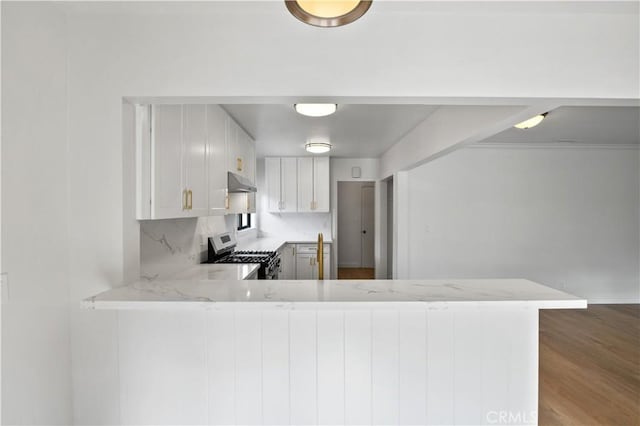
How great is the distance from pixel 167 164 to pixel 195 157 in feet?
1.50

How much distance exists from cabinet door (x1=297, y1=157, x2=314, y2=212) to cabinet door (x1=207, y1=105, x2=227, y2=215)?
8.98 feet

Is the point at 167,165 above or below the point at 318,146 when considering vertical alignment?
below

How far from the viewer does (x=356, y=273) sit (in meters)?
6.96

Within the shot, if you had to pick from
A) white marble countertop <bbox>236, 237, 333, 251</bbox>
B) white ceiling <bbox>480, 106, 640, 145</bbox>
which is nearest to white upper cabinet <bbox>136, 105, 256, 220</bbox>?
white marble countertop <bbox>236, 237, 333, 251</bbox>

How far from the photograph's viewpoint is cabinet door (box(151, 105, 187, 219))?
163 centimetres

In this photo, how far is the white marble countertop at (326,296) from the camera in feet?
4.08

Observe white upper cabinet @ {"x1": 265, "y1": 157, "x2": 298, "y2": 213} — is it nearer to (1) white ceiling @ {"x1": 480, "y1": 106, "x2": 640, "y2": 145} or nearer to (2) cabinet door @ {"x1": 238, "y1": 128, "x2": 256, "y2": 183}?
(2) cabinet door @ {"x1": 238, "y1": 128, "x2": 256, "y2": 183}

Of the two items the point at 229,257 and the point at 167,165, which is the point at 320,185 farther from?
the point at 167,165

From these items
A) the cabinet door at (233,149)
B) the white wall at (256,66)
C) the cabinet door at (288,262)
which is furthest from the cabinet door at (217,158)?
the cabinet door at (288,262)

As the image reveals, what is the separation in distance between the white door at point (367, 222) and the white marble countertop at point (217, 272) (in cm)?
496

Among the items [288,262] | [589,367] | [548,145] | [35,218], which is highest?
[548,145]

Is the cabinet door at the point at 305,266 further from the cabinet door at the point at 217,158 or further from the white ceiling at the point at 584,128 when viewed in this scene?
the white ceiling at the point at 584,128

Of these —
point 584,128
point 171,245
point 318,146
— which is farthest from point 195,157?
point 584,128

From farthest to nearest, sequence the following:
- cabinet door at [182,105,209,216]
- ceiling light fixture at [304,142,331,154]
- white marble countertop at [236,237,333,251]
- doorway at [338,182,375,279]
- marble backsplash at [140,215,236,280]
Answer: doorway at [338,182,375,279]
white marble countertop at [236,237,333,251]
ceiling light fixture at [304,142,331,154]
marble backsplash at [140,215,236,280]
cabinet door at [182,105,209,216]
